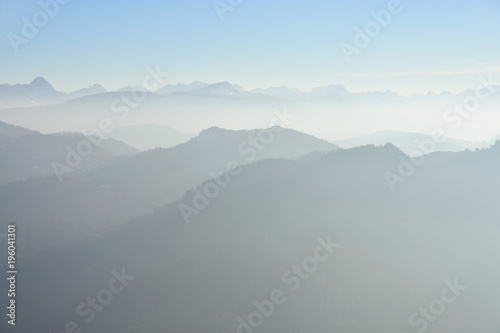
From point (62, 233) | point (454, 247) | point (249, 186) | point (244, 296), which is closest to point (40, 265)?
point (62, 233)

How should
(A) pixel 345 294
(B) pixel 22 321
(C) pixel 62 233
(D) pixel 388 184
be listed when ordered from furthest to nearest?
(C) pixel 62 233 → (D) pixel 388 184 → (B) pixel 22 321 → (A) pixel 345 294

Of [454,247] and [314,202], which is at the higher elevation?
[314,202]

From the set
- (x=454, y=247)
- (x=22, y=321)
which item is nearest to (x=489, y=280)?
(x=454, y=247)

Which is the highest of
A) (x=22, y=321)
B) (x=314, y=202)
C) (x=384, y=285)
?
(x=314, y=202)

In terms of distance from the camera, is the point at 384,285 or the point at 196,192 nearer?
the point at 384,285

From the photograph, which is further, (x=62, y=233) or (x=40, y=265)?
(x=62, y=233)

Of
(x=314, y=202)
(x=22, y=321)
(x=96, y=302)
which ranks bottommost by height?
(x=22, y=321)

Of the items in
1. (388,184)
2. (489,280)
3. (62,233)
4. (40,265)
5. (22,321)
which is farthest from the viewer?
(62,233)

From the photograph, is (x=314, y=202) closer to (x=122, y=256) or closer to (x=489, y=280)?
(x=489, y=280)

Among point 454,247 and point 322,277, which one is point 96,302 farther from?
point 454,247
